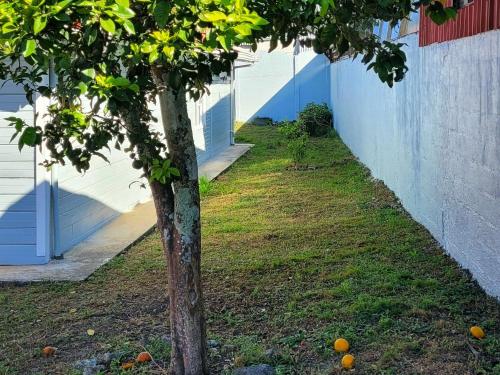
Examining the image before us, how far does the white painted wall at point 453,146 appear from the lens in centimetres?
586

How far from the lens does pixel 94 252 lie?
28.4ft

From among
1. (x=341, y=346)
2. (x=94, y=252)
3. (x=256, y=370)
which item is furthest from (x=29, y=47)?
(x=94, y=252)

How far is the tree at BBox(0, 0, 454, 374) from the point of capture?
2.45 m

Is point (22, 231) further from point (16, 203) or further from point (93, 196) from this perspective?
point (93, 196)

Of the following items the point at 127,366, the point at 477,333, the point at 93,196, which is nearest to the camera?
the point at 127,366

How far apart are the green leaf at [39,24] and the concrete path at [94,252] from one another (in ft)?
17.7

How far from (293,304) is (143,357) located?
1551 millimetres

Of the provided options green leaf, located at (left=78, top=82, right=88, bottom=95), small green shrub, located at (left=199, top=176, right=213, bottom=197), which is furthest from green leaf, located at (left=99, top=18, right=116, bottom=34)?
small green shrub, located at (left=199, top=176, right=213, bottom=197)

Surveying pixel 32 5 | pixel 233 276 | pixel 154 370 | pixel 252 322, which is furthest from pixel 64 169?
pixel 32 5

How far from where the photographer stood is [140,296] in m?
6.65

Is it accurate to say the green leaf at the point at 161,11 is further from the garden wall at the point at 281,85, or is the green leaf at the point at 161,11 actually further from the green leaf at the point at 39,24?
the garden wall at the point at 281,85

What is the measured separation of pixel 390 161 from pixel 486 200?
5915mm

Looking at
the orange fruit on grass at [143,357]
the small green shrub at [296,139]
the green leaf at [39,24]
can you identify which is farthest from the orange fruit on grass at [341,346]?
the small green shrub at [296,139]

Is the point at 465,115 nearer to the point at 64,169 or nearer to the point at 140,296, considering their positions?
the point at 140,296
